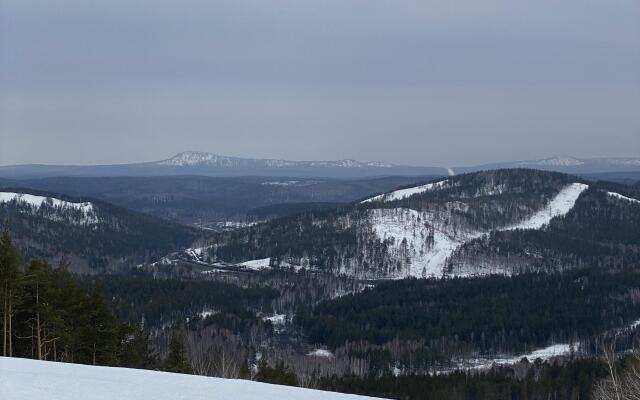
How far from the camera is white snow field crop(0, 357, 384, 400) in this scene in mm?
18219

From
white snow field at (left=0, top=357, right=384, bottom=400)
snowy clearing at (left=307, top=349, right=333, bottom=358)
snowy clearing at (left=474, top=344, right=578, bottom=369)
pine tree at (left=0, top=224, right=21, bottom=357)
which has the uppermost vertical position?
pine tree at (left=0, top=224, right=21, bottom=357)

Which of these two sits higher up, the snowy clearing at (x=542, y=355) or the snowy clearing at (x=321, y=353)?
the snowy clearing at (x=321, y=353)

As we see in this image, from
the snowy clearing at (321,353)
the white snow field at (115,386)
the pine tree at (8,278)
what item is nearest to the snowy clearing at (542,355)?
the snowy clearing at (321,353)

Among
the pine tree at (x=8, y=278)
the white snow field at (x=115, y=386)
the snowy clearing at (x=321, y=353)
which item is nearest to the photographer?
the white snow field at (x=115, y=386)

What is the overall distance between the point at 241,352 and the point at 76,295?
82.8m

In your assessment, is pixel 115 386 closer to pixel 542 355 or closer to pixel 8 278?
pixel 8 278

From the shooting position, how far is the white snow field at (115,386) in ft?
59.8

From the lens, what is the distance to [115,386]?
20297mm

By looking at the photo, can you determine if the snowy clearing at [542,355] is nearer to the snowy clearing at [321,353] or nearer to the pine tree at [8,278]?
the snowy clearing at [321,353]

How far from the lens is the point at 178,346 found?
46.3 metres

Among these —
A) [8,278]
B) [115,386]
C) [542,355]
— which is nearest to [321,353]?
[542,355]

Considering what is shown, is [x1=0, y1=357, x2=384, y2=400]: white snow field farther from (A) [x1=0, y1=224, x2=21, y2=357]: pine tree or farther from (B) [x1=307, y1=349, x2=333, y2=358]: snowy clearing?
(B) [x1=307, y1=349, x2=333, y2=358]: snowy clearing

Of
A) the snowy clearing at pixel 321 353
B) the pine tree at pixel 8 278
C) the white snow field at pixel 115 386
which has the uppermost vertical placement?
the pine tree at pixel 8 278

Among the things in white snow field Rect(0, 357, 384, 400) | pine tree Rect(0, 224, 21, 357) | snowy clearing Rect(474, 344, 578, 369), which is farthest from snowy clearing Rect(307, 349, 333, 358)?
white snow field Rect(0, 357, 384, 400)
